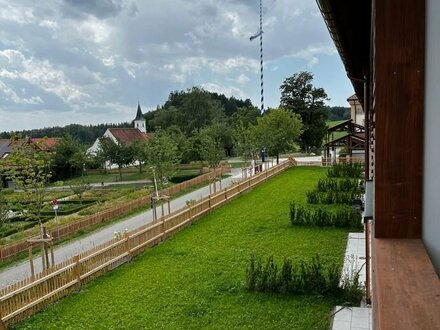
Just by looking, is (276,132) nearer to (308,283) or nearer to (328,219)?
(328,219)

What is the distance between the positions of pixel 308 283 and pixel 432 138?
7460mm

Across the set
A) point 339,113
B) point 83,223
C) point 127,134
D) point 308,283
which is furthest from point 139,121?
point 308,283

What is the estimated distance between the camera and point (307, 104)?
53.5 meters

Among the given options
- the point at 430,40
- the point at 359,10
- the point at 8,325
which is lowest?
the point at 8,325

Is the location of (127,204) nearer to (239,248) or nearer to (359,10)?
(239,248)

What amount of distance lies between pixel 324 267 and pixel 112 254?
5.40m

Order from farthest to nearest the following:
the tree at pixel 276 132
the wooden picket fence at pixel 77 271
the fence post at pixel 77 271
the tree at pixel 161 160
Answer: the tree at pixel 276 132 < the tree at pixel 161 160 < the fence post at pixel 77 271 < the wooden picket fence at pixel 77 271

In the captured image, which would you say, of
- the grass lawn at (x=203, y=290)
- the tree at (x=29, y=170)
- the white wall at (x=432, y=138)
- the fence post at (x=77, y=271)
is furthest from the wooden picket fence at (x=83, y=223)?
the white wall at (x=432, y=138)

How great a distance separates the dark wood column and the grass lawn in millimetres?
5839

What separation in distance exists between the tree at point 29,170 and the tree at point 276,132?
90.0 feet

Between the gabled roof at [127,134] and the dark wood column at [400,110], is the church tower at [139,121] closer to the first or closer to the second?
the gabled roof at [127,134]

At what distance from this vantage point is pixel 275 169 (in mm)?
31094

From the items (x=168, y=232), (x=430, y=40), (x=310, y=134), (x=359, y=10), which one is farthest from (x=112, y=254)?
(x=310, y=134)

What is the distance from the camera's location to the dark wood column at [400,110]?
164cm
